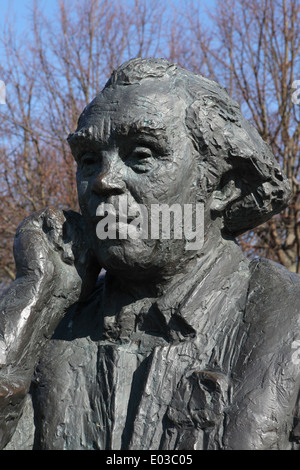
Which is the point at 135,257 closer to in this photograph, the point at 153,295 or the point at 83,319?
the point at 153,295

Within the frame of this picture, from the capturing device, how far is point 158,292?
3859mm

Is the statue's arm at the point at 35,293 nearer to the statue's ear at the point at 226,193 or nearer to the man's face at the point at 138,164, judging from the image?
the man's face at the point at 138,164

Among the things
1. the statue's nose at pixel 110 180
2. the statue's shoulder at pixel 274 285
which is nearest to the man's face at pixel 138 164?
the statue's nose at pixel 110 180

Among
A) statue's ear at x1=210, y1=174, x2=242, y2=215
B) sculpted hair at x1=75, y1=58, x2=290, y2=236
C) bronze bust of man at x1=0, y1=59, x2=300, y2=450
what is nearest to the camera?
bronze bust of man at x1=0, y1=59, x2=300, y2=450

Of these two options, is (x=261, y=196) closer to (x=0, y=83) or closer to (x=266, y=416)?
(x=266, y=416)

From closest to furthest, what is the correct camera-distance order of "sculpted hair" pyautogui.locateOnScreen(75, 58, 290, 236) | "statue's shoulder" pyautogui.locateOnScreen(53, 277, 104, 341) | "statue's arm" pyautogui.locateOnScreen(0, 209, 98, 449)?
"statue's arm" pyautogui.locateOnScreen(0, 209, 98, 449), "sculpted hair" pyautogui.locateOnScreen(75, 58, 290, 236), "statue's shoulder" pyautogui.locateOnScreen(53, 277, 104, 341)

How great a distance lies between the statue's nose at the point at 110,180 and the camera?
3641mm

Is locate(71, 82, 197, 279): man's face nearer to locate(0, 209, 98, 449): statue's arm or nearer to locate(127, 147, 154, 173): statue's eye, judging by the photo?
locate(127, 147, 154, 173): statue's eye

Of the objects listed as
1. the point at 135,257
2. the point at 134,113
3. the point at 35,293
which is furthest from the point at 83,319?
the point at 134,113

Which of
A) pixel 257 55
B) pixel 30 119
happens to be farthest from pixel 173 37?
pixel 30 119

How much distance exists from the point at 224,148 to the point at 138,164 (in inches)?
16.7

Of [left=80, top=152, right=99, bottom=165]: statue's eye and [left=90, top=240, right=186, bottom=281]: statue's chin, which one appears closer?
[left=90, top=240, right=186, bottom=281]: statue's chin

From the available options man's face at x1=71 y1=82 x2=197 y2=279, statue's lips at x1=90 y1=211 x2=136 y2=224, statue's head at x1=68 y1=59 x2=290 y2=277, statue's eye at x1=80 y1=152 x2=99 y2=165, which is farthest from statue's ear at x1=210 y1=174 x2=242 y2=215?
statue's eye at x1=80 y1=152 x2=99 y2=165

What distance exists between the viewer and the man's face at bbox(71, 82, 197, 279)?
3.66 meters
